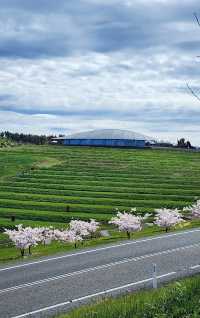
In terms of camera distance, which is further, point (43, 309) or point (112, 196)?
point (112, 196)

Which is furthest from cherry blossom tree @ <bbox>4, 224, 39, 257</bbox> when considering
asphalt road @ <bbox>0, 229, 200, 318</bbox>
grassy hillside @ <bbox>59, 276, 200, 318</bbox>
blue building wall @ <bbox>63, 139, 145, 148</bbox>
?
blue building wall @ <bbox>63, 139, 145, 148</bbox>

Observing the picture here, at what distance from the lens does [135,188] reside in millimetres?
84188

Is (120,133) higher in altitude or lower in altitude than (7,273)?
higher

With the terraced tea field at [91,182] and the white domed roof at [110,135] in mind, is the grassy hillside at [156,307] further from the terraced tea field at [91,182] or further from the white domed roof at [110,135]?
the white domed roof at [110,135]

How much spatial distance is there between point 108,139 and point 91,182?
74702mm

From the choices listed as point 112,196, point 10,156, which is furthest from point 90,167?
point 112,196

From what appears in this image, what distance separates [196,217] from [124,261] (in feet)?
104

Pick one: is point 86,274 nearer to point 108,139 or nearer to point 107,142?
point 107,142

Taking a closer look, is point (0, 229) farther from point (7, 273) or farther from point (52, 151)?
point (52, 151)

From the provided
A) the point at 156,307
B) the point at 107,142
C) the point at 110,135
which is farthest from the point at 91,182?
the point at 156,307

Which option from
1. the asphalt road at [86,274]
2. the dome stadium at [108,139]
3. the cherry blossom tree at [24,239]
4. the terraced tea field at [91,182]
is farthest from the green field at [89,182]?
the dome stadium at [108,139]

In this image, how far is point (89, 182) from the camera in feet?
301

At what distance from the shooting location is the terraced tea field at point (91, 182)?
69.0m

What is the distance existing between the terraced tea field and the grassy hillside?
44.9 metres
